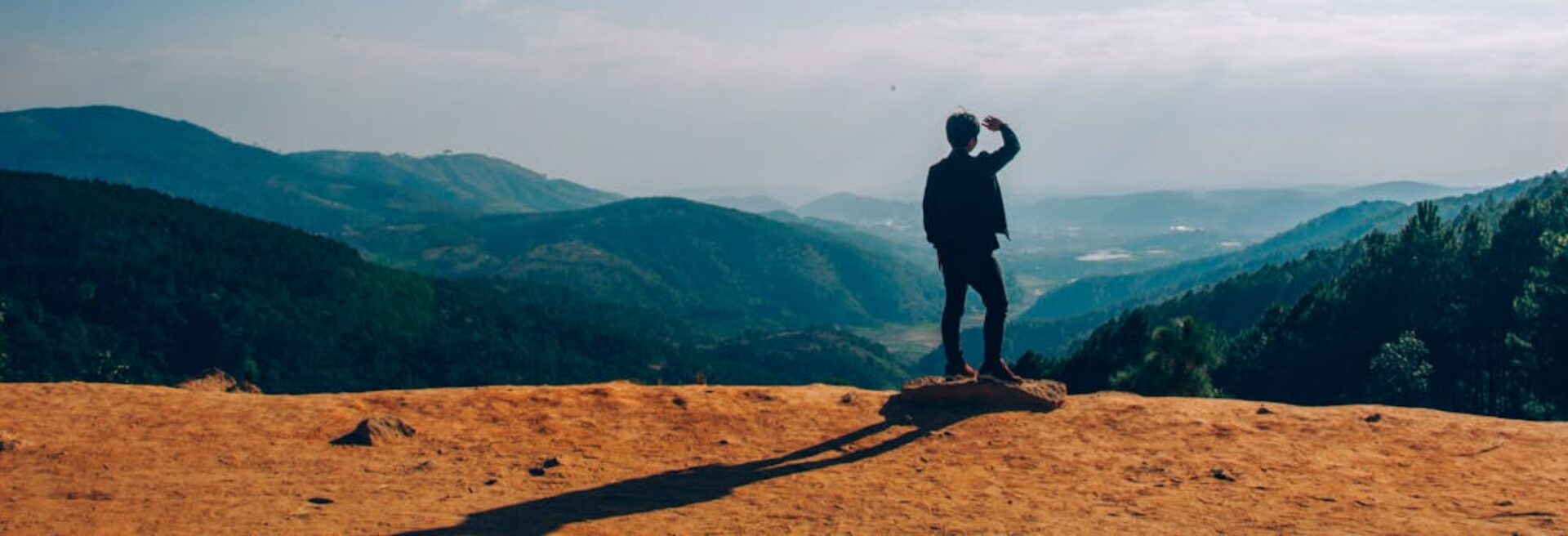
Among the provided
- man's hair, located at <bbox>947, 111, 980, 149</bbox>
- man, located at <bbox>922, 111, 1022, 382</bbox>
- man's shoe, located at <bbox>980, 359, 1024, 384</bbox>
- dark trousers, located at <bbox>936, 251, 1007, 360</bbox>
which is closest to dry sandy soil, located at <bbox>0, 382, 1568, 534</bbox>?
man's shoe, located at <bbox>980, 359, 1024, 384</bbox>

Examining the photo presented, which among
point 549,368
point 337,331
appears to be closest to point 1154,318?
point 549,368

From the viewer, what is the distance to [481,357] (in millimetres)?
137750

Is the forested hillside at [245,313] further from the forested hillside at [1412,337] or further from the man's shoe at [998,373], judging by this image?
the man's shoe at [998,373]

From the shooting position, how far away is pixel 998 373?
11.9 m

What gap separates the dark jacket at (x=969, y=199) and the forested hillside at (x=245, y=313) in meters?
98.2

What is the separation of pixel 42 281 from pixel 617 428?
5278 inches

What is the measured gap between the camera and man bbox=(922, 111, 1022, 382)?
37.6 ft

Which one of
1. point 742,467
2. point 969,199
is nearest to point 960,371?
point 969,199

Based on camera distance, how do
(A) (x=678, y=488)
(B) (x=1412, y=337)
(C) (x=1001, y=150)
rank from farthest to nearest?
1. (B) (x=1412, y=337)
2. (C) (x=1001, y=150)
3. (A) (x=678, y=488)

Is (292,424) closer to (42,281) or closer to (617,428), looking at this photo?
(617,428)

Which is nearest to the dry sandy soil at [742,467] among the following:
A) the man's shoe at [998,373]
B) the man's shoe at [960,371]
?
the man's shoe at [998,373]

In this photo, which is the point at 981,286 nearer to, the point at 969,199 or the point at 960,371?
the point at 969,199

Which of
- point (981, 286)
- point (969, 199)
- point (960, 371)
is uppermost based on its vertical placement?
point (969, 199)

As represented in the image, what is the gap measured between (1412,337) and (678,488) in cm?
3946
